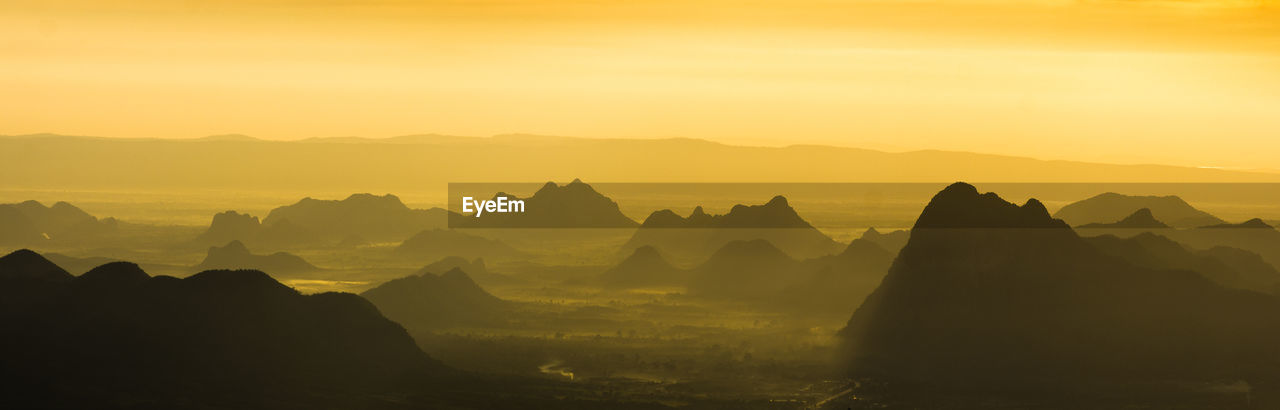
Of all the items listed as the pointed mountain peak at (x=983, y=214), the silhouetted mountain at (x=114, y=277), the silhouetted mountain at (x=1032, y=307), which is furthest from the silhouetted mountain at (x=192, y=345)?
the pointed mountain peak at (x=983, y=214)

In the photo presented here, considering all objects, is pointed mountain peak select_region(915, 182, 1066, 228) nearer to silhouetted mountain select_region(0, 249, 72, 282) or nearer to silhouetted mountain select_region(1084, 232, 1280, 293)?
silhouetted mountain select_region(1084, 232, 1280, 293)

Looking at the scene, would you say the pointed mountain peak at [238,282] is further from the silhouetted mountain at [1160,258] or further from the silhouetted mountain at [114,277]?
the silhouetted mountain at [1160,258]

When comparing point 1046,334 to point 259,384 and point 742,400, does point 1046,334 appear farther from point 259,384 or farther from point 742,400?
point 259,384

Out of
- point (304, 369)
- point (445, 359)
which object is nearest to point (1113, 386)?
point (445, 359)

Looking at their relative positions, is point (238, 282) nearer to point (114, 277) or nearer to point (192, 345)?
point (192, 345)

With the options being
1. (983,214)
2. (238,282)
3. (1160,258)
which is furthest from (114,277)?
(1160,258)

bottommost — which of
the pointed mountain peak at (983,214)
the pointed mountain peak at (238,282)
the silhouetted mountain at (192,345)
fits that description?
the silhouetted mountain at (192,345)

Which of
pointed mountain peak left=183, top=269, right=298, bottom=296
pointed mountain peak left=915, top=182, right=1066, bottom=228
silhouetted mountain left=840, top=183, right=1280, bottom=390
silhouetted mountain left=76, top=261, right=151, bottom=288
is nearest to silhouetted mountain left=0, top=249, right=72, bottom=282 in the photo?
silhouetted mountain left=76, top=261, right=151, bottom=288
